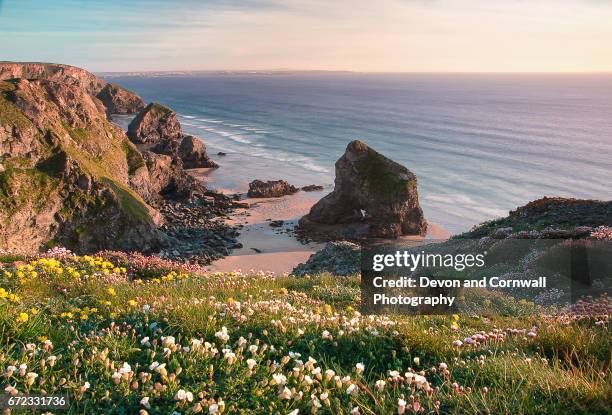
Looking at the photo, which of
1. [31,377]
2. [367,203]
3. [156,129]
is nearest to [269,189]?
[367,203]

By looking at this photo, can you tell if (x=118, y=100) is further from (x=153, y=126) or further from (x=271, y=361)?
(x=271, y=361)

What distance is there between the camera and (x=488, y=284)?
47.5ft

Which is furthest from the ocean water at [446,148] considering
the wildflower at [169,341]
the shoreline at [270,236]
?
the wildflower at [169,341]

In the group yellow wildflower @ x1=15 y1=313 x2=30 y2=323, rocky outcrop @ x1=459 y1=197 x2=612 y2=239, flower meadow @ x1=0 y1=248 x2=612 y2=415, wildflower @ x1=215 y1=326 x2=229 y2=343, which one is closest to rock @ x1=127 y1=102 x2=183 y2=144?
rocky outcrop @ x1=459 y1=197 x2=612 y2=239

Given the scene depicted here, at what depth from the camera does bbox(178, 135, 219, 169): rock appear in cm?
6919

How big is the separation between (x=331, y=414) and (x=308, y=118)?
13223 centimetres

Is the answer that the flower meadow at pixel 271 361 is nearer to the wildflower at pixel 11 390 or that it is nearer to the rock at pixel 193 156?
the wildflower at pixel 11 390

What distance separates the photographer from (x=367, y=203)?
1618 inches

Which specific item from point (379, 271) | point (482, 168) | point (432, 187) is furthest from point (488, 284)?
point (482, 168)

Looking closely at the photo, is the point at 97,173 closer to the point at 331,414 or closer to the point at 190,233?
the point at 190,233

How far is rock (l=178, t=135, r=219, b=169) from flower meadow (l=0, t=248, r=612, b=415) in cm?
6280

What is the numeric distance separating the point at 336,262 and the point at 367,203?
15.9m

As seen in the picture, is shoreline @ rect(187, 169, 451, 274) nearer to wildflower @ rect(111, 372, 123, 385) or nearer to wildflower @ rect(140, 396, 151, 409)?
wildflower @ rect(111, 372, 123, 385)

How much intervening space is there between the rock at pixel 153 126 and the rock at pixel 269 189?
3519cm
